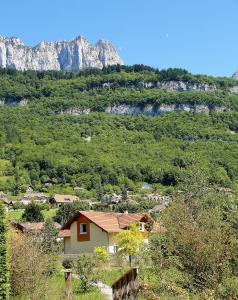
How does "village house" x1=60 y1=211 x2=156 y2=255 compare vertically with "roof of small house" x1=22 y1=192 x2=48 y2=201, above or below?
below

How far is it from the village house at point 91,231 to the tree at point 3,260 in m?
21.4

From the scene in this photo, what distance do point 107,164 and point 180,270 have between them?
128003 mm

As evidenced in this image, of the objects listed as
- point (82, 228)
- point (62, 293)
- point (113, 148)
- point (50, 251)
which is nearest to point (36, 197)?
point (113, 148)

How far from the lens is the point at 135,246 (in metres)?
26.5

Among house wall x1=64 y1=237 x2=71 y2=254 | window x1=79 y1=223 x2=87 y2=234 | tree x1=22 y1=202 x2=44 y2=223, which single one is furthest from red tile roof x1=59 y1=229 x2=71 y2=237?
tree x1=22 y1=202 x2=44 y2=223

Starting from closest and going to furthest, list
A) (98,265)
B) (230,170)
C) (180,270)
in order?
1. (180,270)
2. (98,265)
3. (230,170)

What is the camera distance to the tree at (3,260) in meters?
13.6

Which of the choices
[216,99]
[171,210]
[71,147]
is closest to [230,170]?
[71,147]

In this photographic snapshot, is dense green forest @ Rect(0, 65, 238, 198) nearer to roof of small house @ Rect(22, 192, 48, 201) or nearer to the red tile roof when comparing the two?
roof of small house @ Rect(22, 192, 48, 201)

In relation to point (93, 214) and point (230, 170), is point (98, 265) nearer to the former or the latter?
point (93, 214)

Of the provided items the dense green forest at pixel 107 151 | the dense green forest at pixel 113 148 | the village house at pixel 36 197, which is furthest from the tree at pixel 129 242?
the village house at pixel 36 197

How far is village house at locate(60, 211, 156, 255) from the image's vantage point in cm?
3603

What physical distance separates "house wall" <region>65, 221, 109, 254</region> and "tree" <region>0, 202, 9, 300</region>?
21.9 m

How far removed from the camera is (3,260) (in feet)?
45.7
